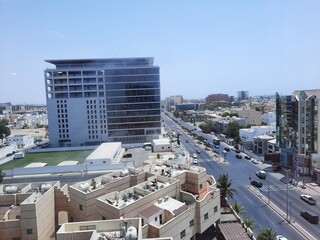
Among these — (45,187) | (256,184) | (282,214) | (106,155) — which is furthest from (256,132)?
(45,187)

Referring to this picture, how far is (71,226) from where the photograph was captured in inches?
464

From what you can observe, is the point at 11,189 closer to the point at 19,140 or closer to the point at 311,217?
the point at 311,217

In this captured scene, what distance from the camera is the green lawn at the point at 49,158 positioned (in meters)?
39.6

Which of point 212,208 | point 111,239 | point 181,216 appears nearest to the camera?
point 111,239

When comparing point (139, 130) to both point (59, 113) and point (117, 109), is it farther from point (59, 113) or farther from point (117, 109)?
point (59, 113)

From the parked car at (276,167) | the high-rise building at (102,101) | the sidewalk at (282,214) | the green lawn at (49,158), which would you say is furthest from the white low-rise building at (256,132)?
the green lawn at (49,158)

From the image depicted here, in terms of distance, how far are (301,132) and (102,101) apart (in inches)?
1363

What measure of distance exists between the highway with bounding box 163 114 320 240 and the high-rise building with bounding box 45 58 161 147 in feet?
61.1

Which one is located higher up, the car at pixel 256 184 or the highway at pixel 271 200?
the car at pixel 256 184

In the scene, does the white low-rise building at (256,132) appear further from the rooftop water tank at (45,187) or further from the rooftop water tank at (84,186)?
the rooftop water tank at (45,187)

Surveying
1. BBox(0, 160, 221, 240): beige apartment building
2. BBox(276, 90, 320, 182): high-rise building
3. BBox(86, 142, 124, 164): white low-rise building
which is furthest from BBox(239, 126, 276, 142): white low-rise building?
BBox(0, 160, 221, 240): beige apartment building

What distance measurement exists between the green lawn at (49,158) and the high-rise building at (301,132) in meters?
28.2

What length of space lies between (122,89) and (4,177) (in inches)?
982

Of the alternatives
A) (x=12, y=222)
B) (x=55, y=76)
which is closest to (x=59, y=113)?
(x=55, y=76)
